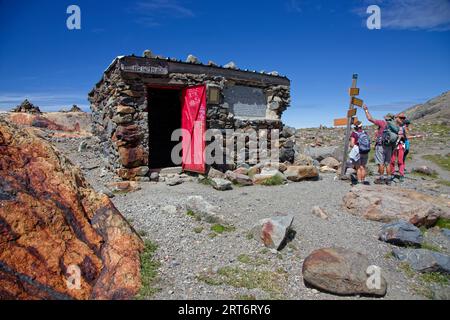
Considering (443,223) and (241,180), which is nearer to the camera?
(443,223)

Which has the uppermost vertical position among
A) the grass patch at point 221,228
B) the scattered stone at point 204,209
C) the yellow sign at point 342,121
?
the yellow sign at point 342,121

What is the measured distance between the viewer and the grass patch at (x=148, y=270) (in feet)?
11.8

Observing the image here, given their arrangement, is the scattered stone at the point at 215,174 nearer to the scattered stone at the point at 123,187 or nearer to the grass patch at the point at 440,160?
the scattered stone at the point at 123,187

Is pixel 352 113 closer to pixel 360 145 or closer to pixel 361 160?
pixel 360 145

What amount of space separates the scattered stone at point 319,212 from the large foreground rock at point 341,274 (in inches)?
87.4

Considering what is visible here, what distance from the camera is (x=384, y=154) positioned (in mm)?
9203

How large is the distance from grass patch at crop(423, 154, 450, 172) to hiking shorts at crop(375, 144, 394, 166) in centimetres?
730

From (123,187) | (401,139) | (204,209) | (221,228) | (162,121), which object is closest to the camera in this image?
(221,228)

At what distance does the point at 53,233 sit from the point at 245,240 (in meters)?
3.10

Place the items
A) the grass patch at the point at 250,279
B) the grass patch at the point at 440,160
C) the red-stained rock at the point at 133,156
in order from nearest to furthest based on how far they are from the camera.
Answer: the grass patch at the point at 250,279
the red-stained rock at the point at 133,156
the grass patch at the point at 440,160

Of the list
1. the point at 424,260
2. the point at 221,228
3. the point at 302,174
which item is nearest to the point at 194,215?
the point at 221,228

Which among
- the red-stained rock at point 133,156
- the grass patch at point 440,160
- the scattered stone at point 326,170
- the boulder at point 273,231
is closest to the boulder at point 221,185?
the red-stained rock at point 133,156

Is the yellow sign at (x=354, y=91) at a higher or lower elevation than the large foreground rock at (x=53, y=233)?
higher

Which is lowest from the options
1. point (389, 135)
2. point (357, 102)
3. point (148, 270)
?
point (148, 270)
